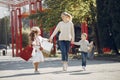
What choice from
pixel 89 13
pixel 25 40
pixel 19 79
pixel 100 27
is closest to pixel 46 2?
pixel 89 13

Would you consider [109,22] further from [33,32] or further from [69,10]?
[33,32]

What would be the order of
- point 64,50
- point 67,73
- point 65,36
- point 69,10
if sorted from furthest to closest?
point 69,10 < point 65,36 < point 64,50 < point 67,73

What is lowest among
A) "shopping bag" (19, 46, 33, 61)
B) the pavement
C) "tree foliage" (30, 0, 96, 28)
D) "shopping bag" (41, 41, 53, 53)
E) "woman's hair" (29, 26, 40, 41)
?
the pavement

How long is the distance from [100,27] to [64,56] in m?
13.1

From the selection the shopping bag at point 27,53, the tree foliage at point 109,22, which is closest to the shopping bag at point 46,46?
the shopping bag at point 27,53

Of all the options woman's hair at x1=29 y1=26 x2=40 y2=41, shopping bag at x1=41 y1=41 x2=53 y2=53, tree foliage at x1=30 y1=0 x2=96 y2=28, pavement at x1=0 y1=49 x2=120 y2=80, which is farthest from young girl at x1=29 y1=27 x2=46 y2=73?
tree foliage at x1=30 y1=0 x2=96 y2=28

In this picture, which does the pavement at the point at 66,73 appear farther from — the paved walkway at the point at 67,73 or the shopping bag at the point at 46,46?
the shopping bag at the point at 46,46

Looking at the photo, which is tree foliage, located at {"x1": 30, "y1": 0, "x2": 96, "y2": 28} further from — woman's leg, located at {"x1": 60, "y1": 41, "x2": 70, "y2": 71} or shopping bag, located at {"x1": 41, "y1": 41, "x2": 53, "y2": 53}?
woman's leg, located at {"x1": 60, "y1": 41, "x2": 70, "y2": 71}

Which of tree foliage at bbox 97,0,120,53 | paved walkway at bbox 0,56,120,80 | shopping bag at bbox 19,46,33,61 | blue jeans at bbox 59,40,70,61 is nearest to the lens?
paved walkway at bbox 0,56,120,80

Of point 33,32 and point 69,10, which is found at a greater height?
point 69,10

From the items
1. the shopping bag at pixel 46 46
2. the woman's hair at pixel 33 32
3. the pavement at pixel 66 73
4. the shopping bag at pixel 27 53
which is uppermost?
the woman's hair at pixel 33 32

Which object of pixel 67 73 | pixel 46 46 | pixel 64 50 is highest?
pixel 46 46

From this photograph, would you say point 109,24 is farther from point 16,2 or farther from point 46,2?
point 16,2

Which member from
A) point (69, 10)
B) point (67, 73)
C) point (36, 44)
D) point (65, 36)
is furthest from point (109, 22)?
point (67, 73)
